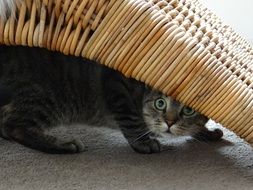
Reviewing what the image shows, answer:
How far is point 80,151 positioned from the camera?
1442 millimetres

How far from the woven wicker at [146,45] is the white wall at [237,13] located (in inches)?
42.4

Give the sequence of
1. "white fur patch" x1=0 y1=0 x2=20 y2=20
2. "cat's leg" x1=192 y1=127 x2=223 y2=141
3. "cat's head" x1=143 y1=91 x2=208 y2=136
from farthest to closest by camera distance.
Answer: "cat's leg" x1=192 y1=127 x2=223 y2=141 < "cat's head" x1=143 y1=91 x2=208 y2=136 < "white fur patch" x1=0 y1=0 x2=20 y2=20

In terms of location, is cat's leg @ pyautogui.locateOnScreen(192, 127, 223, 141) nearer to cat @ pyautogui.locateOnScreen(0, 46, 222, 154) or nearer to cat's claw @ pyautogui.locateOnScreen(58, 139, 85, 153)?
cat @ pyautogui.locateOnScreen(0, 46, 222, 154)

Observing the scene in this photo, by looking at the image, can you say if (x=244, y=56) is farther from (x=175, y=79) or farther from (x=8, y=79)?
(x=8, y=79)

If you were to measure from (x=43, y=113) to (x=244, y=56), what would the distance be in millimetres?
551

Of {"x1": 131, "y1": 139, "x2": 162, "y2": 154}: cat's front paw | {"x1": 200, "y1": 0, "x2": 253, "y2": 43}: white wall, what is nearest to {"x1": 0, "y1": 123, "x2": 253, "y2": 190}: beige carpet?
{"x1": 131, "y1": 139, "x2": 162, "y2": 154}: cat's front paw

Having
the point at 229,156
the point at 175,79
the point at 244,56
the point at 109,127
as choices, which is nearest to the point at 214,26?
the point at 244,56

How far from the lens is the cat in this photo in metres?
1.43

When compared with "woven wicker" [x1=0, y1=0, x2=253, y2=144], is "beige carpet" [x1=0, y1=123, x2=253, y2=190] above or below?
below

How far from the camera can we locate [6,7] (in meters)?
1.19

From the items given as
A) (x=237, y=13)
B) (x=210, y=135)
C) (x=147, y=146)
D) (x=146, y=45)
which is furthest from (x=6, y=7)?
(x=237, y=13)

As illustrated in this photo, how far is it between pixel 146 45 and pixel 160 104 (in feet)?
0.89

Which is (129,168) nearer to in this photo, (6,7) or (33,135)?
(33,135)

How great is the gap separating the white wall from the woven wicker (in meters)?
1.08
